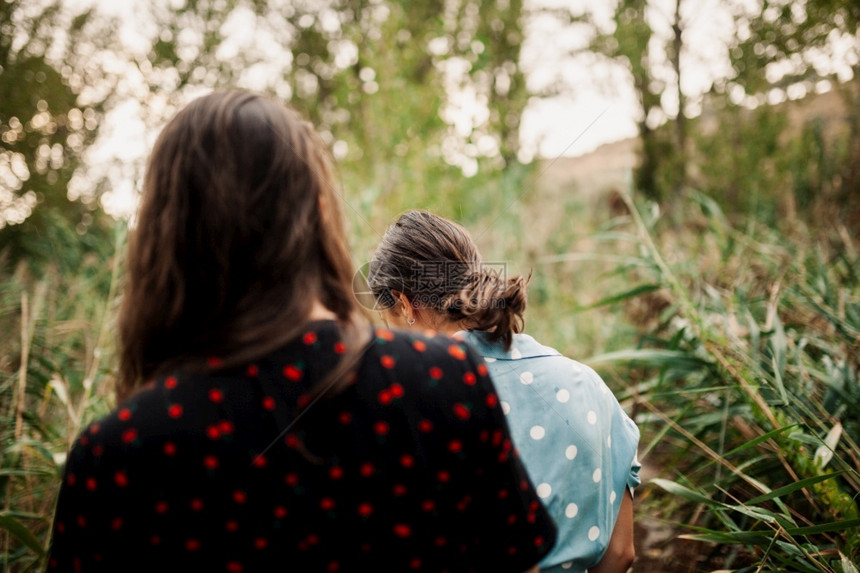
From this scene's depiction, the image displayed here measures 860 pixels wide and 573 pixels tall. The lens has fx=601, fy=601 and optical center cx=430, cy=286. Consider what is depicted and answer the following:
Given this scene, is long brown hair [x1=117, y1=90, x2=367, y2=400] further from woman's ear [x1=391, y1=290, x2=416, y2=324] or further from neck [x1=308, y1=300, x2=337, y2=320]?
woman's ear [x1=391, y1=290, x2=416, y2=324]

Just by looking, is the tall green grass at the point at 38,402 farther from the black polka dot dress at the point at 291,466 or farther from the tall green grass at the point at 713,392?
the black polka dot dress at the point at 291,466

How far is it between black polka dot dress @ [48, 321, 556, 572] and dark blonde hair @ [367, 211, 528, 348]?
0.66 m

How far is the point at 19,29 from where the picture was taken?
6867mm

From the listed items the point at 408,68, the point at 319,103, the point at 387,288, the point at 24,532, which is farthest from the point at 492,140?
the point at 319,103

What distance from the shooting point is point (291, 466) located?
2.76ft

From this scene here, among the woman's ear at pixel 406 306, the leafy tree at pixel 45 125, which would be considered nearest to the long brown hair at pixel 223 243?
the woman's ear at pixel 406 306

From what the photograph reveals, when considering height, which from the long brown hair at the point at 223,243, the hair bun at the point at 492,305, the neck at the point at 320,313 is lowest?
the hair bun at the point at 492,305

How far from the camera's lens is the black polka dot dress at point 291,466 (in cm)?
82

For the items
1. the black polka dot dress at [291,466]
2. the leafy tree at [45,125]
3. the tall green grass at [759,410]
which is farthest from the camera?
the leafy tree at [45,125]

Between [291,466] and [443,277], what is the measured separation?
3.15 feet

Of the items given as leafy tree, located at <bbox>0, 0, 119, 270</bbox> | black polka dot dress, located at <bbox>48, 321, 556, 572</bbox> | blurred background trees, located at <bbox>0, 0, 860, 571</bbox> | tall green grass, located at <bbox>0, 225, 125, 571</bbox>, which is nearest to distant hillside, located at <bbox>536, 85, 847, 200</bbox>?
blurred background trees, located at <bbox>0, 0, 860, 571</bbox>

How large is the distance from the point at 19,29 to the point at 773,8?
8936 millimetres

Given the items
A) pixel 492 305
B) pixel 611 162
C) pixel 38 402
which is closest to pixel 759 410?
pixel 492 305

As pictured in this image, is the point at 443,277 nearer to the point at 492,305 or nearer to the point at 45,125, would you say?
the point at 492,305
